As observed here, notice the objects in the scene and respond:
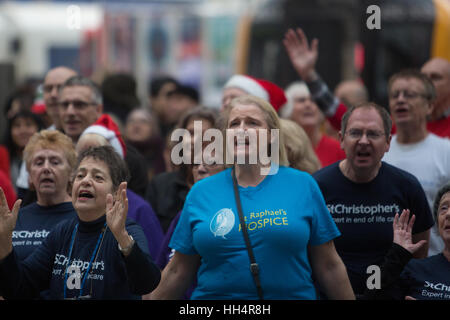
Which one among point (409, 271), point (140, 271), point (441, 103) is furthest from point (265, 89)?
point (140, 271)

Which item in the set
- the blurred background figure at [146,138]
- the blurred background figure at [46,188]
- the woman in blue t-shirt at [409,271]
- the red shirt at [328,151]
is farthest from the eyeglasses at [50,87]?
the woman in blue t-shirt at [409,271]

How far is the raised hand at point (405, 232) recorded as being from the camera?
15.1 ft

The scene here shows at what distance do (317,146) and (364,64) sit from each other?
3296mm

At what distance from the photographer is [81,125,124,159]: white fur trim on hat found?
5.96 m

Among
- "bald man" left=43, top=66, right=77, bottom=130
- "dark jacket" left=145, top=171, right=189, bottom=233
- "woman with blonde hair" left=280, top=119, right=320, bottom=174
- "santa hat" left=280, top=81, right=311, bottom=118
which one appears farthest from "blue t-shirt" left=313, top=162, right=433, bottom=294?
"bald man" left=43, top=66, right=77, bottom=130

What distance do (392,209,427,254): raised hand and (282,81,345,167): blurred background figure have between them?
5.96 feet

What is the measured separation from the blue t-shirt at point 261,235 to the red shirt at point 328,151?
2.30 m

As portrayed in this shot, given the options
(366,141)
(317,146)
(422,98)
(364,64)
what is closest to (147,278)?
(366,141)

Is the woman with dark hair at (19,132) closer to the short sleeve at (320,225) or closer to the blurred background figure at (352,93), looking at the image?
the blurred background figure at (352,93)

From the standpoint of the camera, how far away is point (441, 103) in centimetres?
667

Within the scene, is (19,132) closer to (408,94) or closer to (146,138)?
(146,138)
